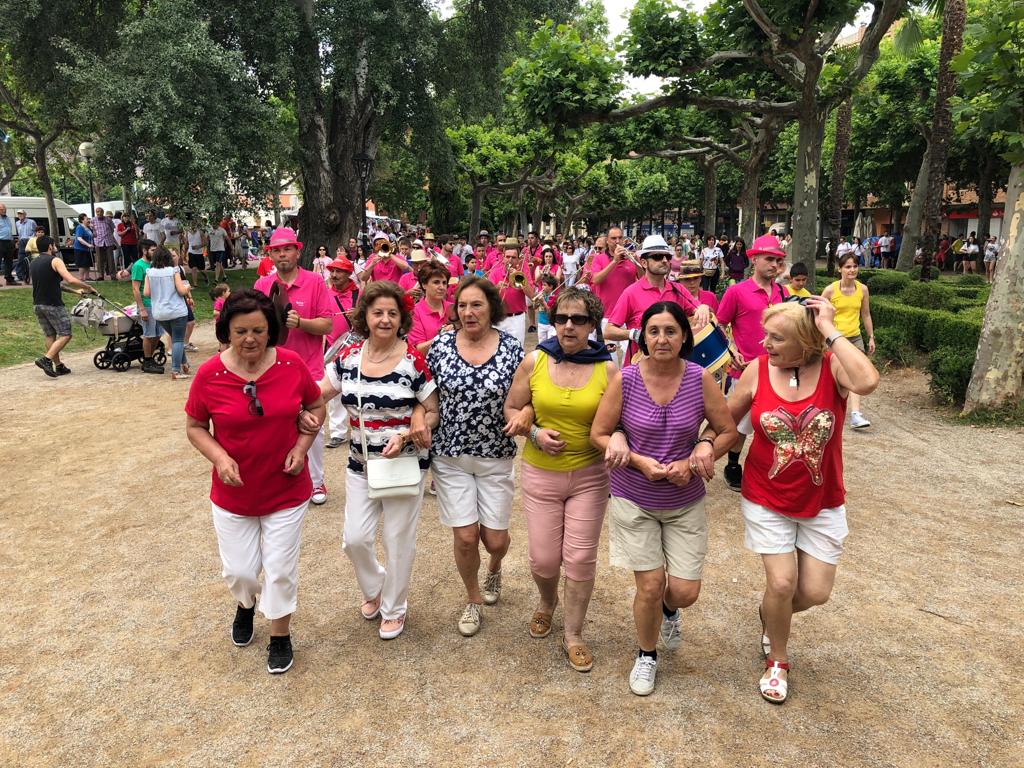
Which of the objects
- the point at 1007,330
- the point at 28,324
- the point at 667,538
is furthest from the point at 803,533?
the point at 28,324

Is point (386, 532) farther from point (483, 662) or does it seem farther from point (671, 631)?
point (671, 631)

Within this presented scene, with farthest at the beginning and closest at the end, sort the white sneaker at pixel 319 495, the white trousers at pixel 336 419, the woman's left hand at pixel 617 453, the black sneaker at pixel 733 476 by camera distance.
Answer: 1. the white trousers at pixel 336 419
2. the black sneaker at pixel 733 476
3. the white sneaker at pixel 319 495
4. the woman's left hand at pixel 617 453

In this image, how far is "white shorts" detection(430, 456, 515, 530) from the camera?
3.79 meters

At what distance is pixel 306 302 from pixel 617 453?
3263 mm

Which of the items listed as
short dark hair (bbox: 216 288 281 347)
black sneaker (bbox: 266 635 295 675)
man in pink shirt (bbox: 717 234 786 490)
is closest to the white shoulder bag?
short dark hair (bbox: 216 288 281 347)

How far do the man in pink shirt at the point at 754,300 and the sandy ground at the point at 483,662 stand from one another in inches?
52.5

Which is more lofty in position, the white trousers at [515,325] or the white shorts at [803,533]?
the white trousers at [515,325]

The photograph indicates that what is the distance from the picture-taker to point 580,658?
362cm

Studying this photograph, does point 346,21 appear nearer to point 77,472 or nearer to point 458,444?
point 77,472

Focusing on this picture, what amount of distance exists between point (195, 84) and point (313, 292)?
37.6ft

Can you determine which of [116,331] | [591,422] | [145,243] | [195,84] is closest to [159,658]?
[591,422]

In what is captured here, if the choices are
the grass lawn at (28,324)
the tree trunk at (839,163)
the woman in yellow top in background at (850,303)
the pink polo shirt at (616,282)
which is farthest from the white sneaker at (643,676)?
the tree trunk at (839,163)

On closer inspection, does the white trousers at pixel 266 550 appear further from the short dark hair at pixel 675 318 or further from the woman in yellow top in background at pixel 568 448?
the short dark hair at pixel 675 318

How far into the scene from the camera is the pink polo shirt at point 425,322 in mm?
5504
